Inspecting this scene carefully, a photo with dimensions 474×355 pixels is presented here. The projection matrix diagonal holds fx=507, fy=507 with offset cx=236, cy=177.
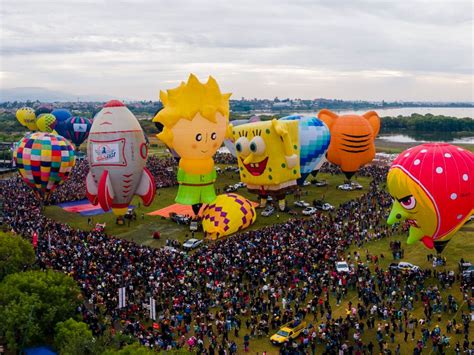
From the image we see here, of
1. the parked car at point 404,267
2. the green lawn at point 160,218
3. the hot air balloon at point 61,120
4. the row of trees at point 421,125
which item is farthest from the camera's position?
the row of trees at point 421,125

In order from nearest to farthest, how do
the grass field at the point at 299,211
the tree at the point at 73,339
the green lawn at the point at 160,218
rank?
1. the tree at the point at 73,339
2. the grass field at the point at 299,211
3. the green lawn at the point at 160,218

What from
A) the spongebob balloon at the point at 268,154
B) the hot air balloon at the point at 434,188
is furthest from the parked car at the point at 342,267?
the spongebob balloon at the point at 268,154

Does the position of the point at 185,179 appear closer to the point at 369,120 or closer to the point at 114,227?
the point at 114,227

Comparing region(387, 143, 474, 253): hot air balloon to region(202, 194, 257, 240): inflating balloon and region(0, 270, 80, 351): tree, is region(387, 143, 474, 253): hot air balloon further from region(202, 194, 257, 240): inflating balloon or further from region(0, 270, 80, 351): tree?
region(0, 270, 80, 351): tree

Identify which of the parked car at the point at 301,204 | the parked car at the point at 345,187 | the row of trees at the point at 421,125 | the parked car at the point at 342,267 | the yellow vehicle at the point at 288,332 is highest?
the row of trees at the point at 421,125

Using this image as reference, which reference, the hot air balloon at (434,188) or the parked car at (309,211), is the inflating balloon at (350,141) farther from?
the hot air balloon at (434,188)

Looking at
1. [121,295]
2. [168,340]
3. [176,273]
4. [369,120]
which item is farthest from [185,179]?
[369,120]

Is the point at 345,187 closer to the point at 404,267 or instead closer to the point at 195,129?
the point at 195,129
